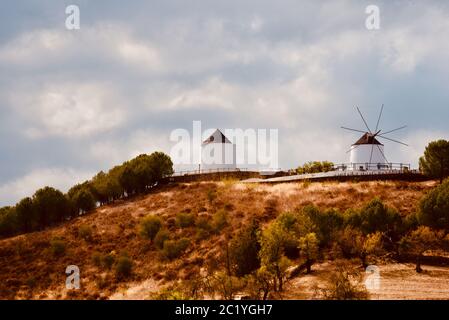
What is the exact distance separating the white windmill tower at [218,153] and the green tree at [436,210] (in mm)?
40071

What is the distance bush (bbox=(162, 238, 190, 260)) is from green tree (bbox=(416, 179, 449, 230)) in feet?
64.7

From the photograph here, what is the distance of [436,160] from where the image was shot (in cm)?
5897

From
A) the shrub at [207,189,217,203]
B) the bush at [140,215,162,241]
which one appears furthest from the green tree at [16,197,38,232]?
the shrub at [207,189,217,203]

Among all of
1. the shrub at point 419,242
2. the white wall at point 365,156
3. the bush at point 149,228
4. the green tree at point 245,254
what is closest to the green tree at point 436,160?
the white wall at point 365,156

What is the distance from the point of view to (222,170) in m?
77.6

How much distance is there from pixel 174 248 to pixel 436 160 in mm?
27534

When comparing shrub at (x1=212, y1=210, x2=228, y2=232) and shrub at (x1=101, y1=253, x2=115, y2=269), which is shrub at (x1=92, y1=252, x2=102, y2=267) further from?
shrub at (x1=212, y1=210, x2=228, y2=232)

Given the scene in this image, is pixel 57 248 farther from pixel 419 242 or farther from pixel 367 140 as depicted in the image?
pixel 367 140

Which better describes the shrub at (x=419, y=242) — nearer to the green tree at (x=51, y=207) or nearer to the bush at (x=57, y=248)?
the bush at (x=57, y=248)

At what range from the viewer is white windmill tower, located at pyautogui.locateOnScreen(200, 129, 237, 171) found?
8050 centimetres

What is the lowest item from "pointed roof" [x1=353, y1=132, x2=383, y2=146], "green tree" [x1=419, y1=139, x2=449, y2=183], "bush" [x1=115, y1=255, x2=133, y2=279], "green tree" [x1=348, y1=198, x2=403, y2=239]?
"bush" [x1=115, y1=255, x2=133, y2=279]

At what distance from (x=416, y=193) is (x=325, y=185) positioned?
9518 mm

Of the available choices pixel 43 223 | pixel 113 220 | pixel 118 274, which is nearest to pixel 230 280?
pixel 118 274
